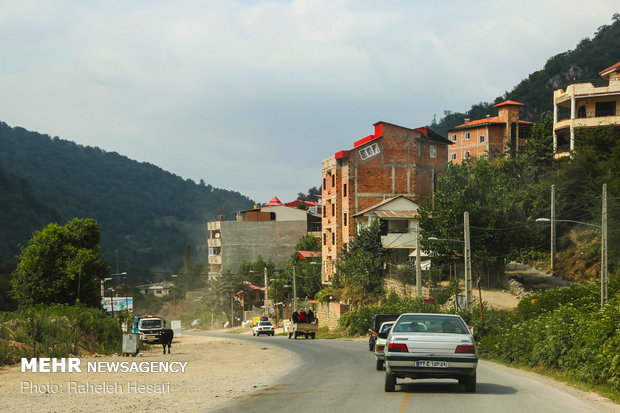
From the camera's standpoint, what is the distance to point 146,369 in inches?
942

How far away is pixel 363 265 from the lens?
6281cm

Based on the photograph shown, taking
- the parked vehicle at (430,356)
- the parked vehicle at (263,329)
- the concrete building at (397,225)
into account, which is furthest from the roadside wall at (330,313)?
the parked vehicle at (430,356)

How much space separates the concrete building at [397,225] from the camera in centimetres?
6719

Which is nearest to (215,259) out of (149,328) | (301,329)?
(301,329)

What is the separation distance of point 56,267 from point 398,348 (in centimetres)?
3837

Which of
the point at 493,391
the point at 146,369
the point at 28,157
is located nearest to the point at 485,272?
the point at 146,369

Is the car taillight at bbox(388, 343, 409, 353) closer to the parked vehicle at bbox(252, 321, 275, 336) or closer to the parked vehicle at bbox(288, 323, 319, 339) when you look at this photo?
the parked vehicle at bbox(288, 323, 319, 339)

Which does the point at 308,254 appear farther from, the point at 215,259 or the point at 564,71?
the point at 564,71

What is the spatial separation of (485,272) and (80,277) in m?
31.9

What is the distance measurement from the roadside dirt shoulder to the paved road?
1.00m

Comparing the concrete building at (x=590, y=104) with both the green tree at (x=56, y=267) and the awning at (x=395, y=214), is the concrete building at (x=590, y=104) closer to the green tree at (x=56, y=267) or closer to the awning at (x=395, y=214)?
the awning at (x=395, y=214)

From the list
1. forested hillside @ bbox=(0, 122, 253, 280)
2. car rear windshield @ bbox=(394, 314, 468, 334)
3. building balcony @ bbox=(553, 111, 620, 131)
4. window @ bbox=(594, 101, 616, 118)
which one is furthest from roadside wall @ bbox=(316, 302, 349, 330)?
forested hillside @ bbox=(0, 122, 253, 280)

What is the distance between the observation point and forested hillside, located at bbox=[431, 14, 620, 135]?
135m

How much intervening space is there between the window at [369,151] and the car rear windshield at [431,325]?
Result: 198ft
